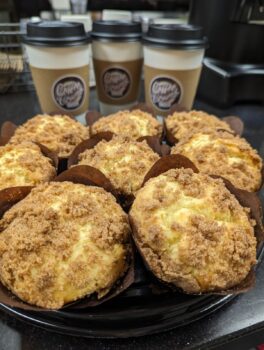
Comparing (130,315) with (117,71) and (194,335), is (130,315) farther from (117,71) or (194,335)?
(117,71)

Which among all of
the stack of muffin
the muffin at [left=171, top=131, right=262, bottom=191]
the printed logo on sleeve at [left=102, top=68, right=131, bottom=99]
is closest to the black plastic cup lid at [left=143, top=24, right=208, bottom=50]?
the printed logo on sleeve at [left=102, top=68, right=131, bottom=99]

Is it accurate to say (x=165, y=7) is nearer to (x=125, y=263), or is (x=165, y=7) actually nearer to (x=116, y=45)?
(x=116, y=45)

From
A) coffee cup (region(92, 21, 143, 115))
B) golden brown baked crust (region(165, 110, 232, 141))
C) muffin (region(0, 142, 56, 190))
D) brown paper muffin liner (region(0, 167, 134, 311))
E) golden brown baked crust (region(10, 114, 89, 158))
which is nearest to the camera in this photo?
brown paper muffin liner (region(0, 167, 134, 311))

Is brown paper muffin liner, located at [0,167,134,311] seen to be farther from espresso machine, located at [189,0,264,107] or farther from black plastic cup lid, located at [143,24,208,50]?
espresso machine, located at [189,0,264,107]

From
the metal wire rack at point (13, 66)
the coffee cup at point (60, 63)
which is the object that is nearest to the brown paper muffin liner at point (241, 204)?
the coffee cup at point (60, 63)

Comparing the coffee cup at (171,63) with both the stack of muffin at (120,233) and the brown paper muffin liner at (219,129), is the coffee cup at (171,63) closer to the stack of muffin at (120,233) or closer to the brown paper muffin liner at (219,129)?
the brown paper muffin liner at (219,129)

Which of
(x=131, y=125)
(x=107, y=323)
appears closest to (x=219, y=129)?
(x=131, y=125)

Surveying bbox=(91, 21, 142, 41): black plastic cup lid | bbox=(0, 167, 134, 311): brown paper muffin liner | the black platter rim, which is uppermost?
bbox=(91, 21, 142, 41): black plastic cup lid
